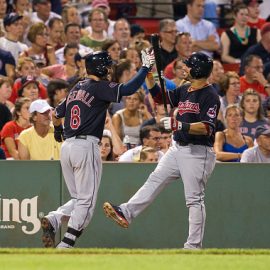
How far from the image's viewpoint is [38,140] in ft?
52.3

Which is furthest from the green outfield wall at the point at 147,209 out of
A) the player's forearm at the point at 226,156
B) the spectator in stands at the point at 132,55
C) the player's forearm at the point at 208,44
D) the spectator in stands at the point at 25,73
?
the player's forearm at the point at 208,44

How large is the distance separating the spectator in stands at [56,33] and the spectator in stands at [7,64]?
156 cm

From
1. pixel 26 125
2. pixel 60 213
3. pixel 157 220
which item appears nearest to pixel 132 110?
pixel 26 125

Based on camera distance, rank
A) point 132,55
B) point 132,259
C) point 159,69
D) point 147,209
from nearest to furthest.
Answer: point 132,259 < point 159,69 < point 147,209 < point 132,55

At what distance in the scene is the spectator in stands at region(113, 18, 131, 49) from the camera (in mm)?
20062

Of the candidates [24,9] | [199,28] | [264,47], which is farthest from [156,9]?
[24,9]

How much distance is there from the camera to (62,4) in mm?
22656

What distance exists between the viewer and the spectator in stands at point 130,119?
17234 mm

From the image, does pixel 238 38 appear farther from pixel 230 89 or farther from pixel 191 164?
pixel 191 164

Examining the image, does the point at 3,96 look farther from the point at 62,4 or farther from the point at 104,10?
the point at 62,4

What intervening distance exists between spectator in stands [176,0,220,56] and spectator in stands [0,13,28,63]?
Result: 10.3ft

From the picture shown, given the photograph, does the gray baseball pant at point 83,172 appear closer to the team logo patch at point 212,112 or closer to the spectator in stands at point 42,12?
the team logo patch at point 212,112

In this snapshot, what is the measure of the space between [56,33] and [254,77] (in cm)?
344

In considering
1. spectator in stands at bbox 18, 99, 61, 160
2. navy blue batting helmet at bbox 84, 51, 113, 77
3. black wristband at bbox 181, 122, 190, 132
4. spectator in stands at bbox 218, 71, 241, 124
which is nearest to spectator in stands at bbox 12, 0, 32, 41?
spectator in stands at bbox 218, 71, 241, 124
